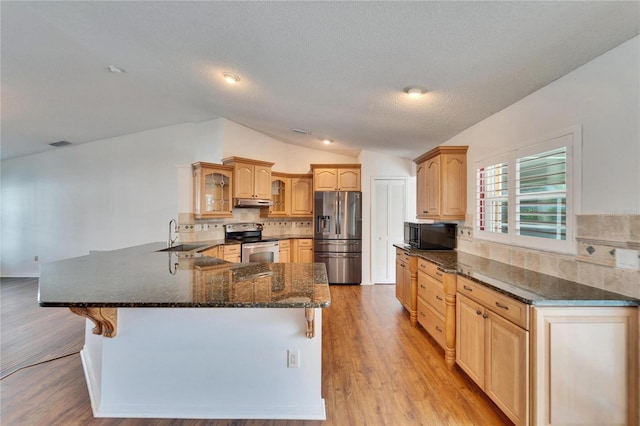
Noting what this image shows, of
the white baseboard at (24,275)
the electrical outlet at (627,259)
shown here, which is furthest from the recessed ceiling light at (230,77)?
the white baseboard at (24,275)

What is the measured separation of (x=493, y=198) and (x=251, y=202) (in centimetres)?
360

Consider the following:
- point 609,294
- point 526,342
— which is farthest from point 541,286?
point 526,342

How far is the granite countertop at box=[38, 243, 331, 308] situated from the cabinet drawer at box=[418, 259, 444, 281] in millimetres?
1209

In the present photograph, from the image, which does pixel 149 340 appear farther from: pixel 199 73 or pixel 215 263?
pixel 199 73

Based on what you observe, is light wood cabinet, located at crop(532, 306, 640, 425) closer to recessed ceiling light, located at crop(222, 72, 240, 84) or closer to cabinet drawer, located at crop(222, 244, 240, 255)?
recessed ceiling light, located at crop(222, 72, 240, 84)

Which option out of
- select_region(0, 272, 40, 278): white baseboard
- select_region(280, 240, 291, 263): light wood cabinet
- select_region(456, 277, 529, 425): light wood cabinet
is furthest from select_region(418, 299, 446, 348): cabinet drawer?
select_region(0, 272, 40, 278): white baseboard

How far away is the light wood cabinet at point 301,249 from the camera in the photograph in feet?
16.8

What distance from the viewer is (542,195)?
6.70 feet

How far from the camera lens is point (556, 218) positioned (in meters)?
1.92

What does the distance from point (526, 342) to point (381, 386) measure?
1.10m

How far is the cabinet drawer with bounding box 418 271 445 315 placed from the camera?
2.46 m

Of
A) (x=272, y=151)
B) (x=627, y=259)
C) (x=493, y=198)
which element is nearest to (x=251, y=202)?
(x=272, y=151)

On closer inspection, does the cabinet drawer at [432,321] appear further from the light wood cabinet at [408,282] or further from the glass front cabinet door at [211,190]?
the glass front cabinet door at [211,190]

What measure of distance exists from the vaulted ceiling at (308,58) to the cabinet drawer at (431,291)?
5.73ft
